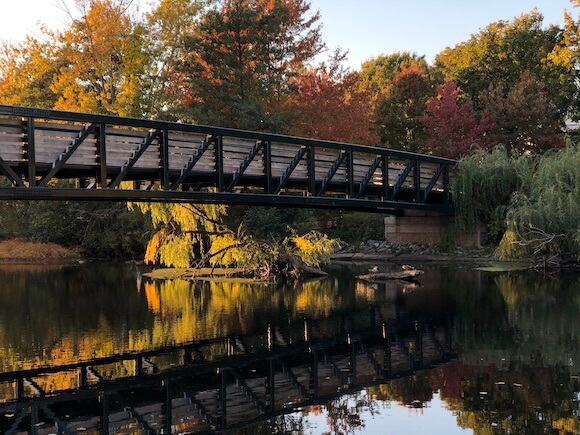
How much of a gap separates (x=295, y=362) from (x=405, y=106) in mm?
39213

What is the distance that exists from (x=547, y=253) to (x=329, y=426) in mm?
21167

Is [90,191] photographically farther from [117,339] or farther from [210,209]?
[210,209]

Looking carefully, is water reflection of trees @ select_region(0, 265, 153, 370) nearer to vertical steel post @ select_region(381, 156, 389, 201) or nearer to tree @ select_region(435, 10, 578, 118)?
vertical steel post @ select_region(381, 156, 389, 201)

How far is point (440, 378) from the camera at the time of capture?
10445 mm

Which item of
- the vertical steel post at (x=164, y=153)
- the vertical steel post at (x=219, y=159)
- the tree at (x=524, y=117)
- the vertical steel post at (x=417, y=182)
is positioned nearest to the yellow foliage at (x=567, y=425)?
the vertical steel post at (x=164, y=153)

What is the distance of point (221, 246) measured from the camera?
25.9 meters

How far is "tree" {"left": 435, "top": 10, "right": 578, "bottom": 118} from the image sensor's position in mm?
46812

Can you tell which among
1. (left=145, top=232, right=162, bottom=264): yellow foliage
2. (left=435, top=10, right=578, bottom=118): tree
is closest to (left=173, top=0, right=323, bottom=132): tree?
(left=145, top=232, right=162, bottom=264): yellow foliage

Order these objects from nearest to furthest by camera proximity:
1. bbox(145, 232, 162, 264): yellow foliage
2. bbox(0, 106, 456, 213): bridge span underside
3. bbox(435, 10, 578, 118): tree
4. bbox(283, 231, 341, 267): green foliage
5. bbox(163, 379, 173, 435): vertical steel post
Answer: bbox(163, 379, 173, 435): vertical steel post
bbox(0, 106, 456, 213): bridge span underside
bbox(283, 231, 341, 267): green foliage
bbox(145, 232, 162, 264): yellow foliage
bbox(435, 10, 578, 118): tree

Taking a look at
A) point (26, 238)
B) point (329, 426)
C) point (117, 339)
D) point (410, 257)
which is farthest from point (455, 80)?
point (329, 426)

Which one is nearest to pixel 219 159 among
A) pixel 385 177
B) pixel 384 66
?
pixel 385 177

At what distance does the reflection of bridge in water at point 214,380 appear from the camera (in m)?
8.73

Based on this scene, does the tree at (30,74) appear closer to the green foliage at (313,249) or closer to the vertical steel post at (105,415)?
the green foliage at (313,249)

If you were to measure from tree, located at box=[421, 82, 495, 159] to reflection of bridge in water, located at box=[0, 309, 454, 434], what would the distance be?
89.9 ft
